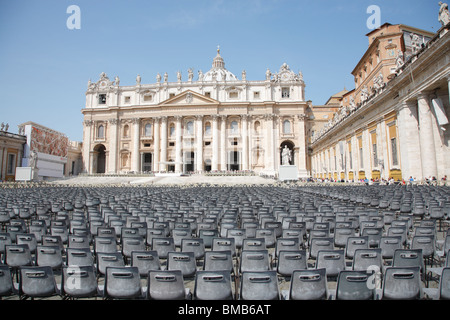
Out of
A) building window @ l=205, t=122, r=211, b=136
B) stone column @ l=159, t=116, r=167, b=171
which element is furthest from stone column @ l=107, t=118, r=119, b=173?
building window @ l=205, t=122, r=211, b=136

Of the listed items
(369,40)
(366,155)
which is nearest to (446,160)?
(366,155)

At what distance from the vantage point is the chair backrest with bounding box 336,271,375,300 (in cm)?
339

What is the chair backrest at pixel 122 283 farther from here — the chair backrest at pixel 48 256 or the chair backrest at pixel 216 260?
the chair backrest at pixel 48 256

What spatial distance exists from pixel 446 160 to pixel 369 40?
32012 mm

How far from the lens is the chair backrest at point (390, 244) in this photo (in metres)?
5.21

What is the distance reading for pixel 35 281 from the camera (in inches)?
150

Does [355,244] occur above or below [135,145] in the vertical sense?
below

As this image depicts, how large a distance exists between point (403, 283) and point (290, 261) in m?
1.50

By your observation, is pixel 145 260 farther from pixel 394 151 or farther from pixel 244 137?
pixel 244 137

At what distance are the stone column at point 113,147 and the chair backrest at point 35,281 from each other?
60805 millimetres

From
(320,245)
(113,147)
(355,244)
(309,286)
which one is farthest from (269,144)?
(309,286)

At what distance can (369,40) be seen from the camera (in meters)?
44.7

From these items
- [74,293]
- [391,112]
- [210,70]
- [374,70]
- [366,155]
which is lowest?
[74,293]

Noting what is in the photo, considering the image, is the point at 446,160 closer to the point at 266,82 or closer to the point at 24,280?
the point at 24,280
